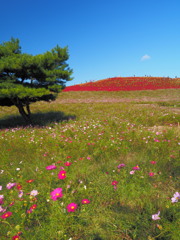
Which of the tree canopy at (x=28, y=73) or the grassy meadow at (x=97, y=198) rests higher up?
the tree canopy at (x=28, y=73)

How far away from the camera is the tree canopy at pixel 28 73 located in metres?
8.32

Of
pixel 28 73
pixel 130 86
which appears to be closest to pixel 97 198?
pixel 28 73

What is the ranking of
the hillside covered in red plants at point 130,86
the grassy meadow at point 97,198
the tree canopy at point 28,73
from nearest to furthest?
the grassy meadow at point 97,198 → the tree canopy at point 28,73 → the hillside covered in red plants at point 130,86

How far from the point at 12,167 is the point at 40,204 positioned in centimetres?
190

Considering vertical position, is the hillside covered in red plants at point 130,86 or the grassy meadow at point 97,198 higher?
the hillside covered in red plants at point 130,86

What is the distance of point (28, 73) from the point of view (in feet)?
30.3

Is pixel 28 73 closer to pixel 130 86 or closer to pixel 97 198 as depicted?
pixel 97 198

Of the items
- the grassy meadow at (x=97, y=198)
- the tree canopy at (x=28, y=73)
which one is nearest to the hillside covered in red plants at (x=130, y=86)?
the tree canopy at (x=28, y=73)

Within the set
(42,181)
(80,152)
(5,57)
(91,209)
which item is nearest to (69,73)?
(5,57)

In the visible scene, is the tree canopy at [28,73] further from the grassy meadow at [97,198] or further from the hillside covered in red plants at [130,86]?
the hillside covered in red plants at [130,86]

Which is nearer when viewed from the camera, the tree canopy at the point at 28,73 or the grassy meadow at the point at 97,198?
the grassy meadow at the point at 97,198

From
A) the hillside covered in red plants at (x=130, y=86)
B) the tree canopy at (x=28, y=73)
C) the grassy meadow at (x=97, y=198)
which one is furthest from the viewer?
the hillside covered in red plants at (x=130, y=86)

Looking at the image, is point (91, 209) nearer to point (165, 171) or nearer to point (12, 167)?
point (165, 171)

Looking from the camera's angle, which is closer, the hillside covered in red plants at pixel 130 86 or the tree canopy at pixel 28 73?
the tree canopy at pixel 28 73
